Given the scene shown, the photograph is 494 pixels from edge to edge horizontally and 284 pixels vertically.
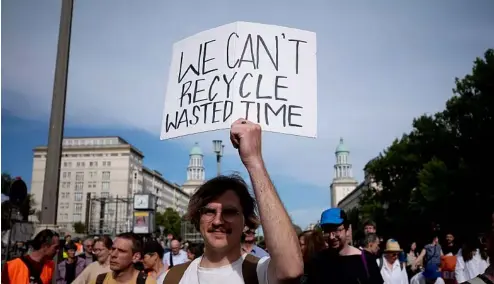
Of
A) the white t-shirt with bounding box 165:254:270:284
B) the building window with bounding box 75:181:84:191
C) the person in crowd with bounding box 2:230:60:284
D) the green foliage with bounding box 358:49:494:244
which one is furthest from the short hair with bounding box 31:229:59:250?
the building window with bounding box 75:181:84:191

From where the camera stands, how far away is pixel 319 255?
4266 mm

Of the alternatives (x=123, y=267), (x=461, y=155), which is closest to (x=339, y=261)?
(x=123, y=267)

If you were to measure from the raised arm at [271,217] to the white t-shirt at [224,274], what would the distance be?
0.39 ft

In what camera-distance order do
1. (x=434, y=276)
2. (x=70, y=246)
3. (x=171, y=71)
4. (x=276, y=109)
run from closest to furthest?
→ 1. (x=276, y=109)
2. (x=171, y=71)
3. (x=434, y=276)
4. (x=70, y=246)

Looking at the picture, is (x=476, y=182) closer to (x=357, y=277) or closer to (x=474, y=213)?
(x=474, y=213)

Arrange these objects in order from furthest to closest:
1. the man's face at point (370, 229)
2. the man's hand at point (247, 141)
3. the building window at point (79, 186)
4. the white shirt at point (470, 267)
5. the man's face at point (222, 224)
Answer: the building window at point (79, 186) → the white shirt at point (470, 267) → the man's face at point (370, 229) → the man's face at point (222, 224) → the man's hand at point (247, 141)

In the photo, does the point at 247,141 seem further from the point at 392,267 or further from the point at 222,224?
the point at 392,267

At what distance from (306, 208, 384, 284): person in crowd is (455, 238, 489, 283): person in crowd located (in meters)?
4.89

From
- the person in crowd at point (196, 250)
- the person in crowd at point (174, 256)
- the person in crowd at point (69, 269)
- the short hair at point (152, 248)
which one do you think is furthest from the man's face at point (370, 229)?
the person in crowd at point (69, 269)

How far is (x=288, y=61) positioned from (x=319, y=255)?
97.8 inches

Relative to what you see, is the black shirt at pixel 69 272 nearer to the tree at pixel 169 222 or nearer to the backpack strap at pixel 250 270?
the backpack strap at pixel 250 270

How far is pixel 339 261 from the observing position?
163 inches

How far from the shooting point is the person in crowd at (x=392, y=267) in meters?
6.85

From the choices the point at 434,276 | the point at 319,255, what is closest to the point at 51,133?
the point at 319,255
